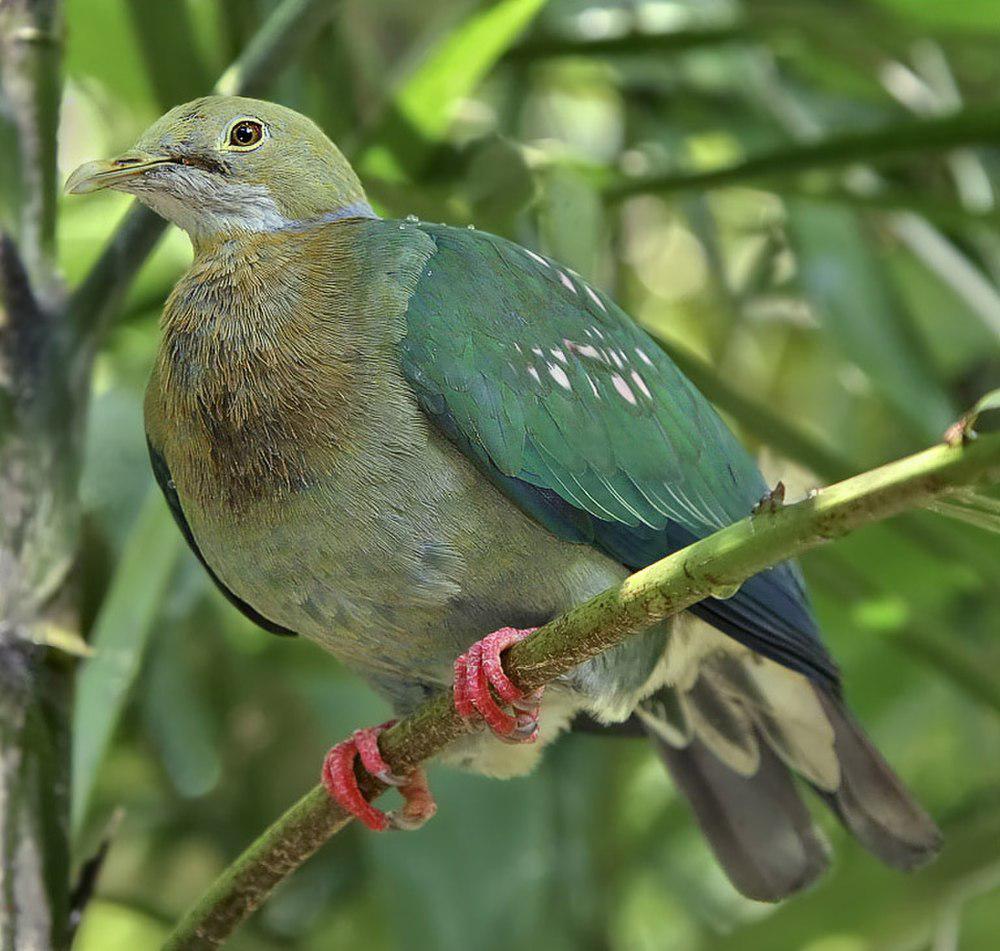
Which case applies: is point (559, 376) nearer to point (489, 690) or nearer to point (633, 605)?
point (489, 690)

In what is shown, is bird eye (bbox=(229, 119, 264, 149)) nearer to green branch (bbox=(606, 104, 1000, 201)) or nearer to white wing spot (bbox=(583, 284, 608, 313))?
white wing spot (bbox=(583, 284, 608, 313))

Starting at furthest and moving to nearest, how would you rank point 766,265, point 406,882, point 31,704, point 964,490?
1. point 766,265
2. point 406,882
3. point 31,704
4. point 964,490

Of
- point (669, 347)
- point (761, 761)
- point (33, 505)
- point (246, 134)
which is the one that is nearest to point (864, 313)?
point (669, 347)

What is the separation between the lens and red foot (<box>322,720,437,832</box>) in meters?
1.84

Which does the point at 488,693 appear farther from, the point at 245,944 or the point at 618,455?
the point at 245,944

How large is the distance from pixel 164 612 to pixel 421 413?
0.96 metres

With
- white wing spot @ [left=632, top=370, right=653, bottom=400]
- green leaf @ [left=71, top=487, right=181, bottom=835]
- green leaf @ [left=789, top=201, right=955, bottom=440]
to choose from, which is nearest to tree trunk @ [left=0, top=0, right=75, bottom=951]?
green leaf @ [left=71, top=487, right=181, bottom=835]

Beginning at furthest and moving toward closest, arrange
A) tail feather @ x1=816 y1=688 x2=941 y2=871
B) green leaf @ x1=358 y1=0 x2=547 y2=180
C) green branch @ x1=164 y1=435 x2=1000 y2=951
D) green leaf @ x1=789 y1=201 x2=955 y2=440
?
green leaf @ x1=789 y1=201 x2=955 y2=440 → green leaf @ x1=358 y1=0 x2=547 y2=180 → tail feather @ x1=816 y1=688 x2=941 y2=871 → green branch @ x1=164 y1=435 x2=1000 y2=951

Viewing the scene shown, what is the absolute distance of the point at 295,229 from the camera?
192cm

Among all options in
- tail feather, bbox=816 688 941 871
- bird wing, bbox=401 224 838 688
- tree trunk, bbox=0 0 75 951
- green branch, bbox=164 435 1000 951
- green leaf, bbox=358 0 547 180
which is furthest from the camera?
green leaf, bbox=358 0 547 180

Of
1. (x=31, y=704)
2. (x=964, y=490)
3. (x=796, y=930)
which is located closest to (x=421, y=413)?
(x=31, y=704)

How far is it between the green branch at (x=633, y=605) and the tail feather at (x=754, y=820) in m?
0.76

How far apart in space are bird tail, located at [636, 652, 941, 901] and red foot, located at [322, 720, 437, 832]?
368 millimetres

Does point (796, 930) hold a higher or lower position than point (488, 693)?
lower
